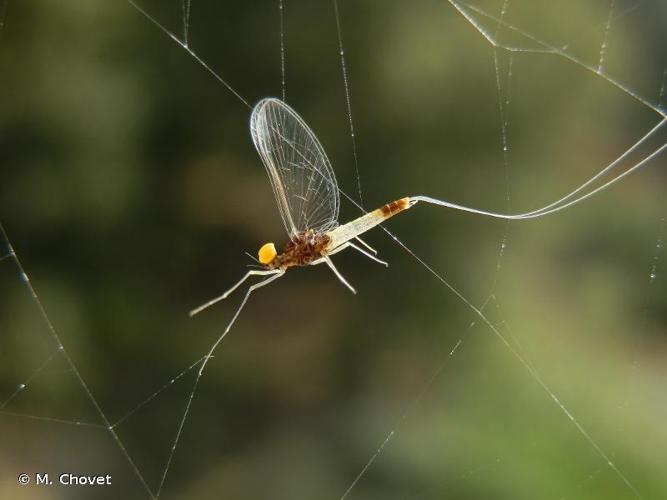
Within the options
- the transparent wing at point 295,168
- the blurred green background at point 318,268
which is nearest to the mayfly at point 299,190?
the transparent wing at point 295,168

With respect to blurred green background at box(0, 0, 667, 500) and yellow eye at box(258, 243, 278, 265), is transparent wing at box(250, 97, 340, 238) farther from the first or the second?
blurred green background at box(0, 0, 667, 500)

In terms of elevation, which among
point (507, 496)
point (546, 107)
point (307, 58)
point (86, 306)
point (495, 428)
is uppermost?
point (307, 58)

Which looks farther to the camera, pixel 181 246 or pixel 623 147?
pixel 181 246

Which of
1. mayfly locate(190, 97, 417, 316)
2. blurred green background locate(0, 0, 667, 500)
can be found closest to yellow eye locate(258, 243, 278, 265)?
mayfly locate(190, 97, 417, 316)

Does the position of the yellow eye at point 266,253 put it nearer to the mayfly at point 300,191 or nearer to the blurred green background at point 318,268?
the mayfly at point 300,191

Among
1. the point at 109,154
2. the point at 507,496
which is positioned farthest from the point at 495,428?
the point at 109,154

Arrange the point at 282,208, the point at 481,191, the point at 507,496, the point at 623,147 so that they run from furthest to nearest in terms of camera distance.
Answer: the point at 481,191
the point at 623,147
the point at 507,496
the point at 282,208

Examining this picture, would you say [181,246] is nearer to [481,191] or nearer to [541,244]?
[481,191]

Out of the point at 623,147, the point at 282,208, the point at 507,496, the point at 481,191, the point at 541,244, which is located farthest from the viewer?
the point at 541,244

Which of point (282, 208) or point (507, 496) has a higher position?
point (282, 208)
